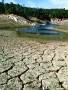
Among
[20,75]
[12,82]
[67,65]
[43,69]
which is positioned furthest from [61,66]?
[12,82]

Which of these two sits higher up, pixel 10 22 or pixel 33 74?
pixel 33 74

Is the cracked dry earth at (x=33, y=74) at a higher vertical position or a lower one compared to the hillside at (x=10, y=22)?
higher

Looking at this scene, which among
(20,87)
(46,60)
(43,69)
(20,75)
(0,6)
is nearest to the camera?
(20,87)

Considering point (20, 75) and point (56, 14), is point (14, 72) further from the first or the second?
point (56, 14)

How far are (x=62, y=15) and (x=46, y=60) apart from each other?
165m

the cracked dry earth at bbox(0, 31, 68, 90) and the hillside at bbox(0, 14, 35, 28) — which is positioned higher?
the cracked dry earth at bbox(0, 31, 68, 90)

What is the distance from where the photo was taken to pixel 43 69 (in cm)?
764

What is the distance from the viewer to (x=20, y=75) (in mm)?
6871

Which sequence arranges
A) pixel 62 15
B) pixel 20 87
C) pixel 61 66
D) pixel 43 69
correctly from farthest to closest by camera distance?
1. pixel 62 15
2. pixel 61 66
3. pixel 43 69
4. pixel 20 87

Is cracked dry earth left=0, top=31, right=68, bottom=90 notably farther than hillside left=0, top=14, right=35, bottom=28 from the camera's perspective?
No

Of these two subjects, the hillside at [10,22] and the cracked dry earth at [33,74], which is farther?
the hillside at [10,22]

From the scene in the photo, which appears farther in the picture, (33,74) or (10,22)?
(10,22)

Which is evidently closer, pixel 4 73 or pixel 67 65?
pixel 4 73

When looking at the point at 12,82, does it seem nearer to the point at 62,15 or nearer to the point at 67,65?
the point at 67,65
